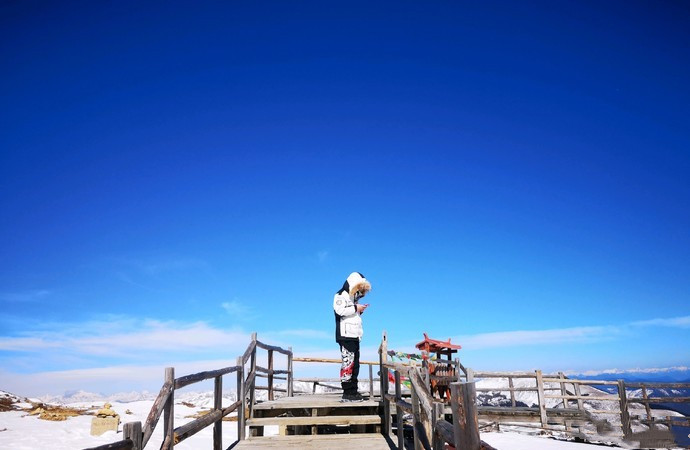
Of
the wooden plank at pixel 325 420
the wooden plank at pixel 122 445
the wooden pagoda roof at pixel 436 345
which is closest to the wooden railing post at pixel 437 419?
the wooden plank at pixel 122 445

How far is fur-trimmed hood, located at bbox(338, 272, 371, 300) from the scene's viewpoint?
752 cm

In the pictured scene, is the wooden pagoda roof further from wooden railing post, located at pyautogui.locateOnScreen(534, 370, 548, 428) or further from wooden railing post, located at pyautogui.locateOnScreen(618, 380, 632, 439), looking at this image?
wooden railing post, located at pyautogui.locateOnScreen(618, 380, 632, 439)

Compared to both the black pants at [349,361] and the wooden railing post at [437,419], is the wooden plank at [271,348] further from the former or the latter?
the wooden railing post at [437,419]

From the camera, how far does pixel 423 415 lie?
445cm

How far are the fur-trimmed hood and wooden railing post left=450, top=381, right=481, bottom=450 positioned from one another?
183 inches

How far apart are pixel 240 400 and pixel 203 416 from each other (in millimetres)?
1996

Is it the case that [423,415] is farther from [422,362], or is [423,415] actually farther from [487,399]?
[487,399]

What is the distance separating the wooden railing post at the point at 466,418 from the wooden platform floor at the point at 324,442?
315 centimetres

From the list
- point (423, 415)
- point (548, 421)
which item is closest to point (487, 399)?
point (548, 421)

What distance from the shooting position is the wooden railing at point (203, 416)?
10.5 feet

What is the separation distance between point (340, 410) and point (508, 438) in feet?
25.9

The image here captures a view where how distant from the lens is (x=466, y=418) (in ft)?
9.33

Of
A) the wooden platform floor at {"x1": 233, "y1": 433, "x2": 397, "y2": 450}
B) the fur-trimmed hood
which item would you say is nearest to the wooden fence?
the wooden platform floor at {"x1": 233, "y1": 433, "x2": 397, "y2": 450}

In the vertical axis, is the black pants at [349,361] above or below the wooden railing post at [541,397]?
above
